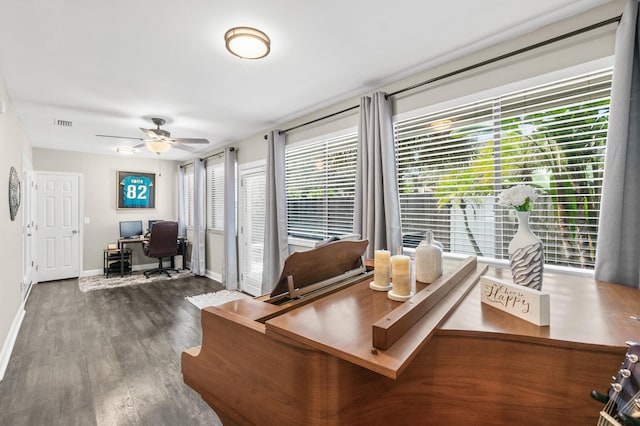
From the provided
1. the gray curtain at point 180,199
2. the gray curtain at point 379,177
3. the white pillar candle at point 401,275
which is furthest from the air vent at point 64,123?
the white pillar candle at point 401,275

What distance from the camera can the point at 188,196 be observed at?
701cm

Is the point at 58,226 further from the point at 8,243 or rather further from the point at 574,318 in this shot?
the point at 574,318

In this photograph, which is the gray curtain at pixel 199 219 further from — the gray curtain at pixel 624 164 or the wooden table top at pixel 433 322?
the gray curtain at pixel 624 164

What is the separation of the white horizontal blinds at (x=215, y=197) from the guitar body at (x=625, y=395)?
224 inches

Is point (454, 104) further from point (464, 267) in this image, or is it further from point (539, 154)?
point (464, 267)

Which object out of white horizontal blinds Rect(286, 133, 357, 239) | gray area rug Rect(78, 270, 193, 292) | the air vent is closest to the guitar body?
white horizontal blinds Rect(286, 133, 357, 239)

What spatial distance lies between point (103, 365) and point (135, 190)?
5.00 meters

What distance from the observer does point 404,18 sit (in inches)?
76.1

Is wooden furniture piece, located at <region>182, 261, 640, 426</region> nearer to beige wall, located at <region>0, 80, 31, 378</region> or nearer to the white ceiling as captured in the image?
the white ceiling

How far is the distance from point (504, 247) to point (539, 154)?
0.70 metres

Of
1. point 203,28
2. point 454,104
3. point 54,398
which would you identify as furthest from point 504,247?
point 54,398

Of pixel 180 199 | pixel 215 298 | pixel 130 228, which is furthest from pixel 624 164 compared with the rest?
pixel 130 228

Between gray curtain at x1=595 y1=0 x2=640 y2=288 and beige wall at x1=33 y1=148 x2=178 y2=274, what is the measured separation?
767cm

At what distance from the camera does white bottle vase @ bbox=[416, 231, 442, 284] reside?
53.6 inches
